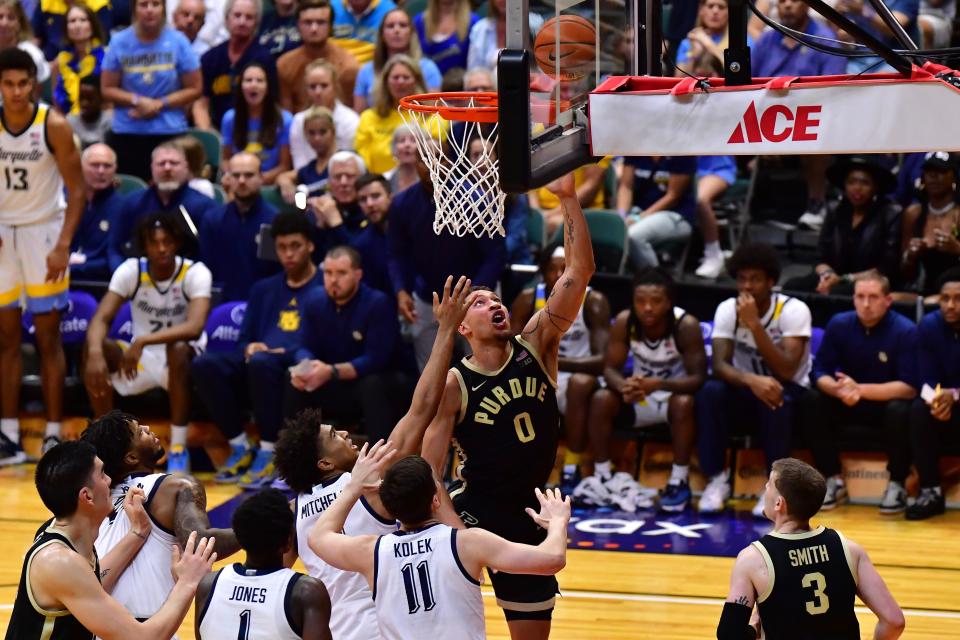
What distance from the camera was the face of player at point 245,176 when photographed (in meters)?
10.7

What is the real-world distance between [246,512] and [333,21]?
28.8 feet

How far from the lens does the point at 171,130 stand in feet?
40.2

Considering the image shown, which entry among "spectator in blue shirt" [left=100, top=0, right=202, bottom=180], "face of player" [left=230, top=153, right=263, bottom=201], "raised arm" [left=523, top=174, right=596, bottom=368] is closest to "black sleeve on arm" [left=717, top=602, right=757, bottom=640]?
"raised arm" [left=523, top=174, right=596, bottom=368]

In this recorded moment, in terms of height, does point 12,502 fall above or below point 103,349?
below

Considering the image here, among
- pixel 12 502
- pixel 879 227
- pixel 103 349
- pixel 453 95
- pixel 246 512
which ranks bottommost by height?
pixel 12 502

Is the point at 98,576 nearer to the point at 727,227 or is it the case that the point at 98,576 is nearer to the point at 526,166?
the point at 526,166

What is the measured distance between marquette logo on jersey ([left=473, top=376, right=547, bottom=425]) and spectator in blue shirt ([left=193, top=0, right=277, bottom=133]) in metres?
6.60

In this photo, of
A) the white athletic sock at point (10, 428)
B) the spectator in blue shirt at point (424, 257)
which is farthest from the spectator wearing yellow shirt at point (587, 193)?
the white athletic sock at point (10, 428)

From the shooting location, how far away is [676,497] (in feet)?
30.9

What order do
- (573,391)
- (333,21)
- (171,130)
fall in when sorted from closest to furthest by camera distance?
(573,391)
(171,130)
(333,21)

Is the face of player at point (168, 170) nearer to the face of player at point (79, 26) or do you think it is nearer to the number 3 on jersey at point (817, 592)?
the face of player at point (79, 26)

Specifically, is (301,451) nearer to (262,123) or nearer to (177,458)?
(177,458)

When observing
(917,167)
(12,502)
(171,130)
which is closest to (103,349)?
(12,502)

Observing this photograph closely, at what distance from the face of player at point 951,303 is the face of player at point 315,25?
18.1 ft
